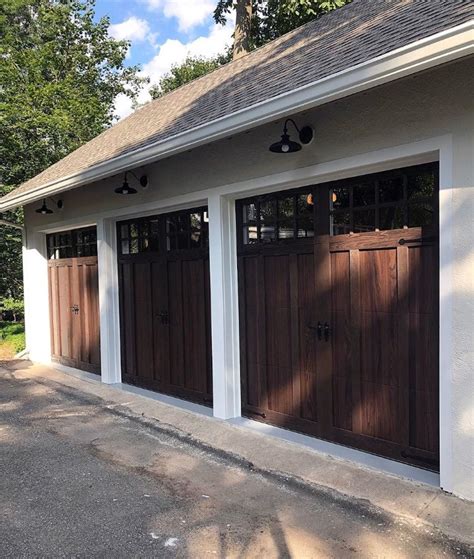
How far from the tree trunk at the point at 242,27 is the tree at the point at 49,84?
4.03 m

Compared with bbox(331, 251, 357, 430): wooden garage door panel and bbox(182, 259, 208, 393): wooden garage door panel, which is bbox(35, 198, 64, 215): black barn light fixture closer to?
bbox(182, 259, 208, 393): wooden garage door panel

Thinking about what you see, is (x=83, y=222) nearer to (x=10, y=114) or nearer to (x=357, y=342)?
(x=357, y=342)

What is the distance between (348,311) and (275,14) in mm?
10914

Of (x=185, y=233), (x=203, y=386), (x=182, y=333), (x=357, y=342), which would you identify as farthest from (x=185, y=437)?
(x=185, y=233)

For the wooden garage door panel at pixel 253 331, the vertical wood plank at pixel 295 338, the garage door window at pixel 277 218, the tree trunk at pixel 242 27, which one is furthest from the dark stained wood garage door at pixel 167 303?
the tree trunk at pixel 242 27

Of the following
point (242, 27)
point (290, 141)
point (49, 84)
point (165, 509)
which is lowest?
point (165, 509)

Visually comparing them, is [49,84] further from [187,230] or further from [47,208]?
[187,230]

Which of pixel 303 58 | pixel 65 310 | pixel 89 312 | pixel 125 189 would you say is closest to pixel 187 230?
pixel 125 189

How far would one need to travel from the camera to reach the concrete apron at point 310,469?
296 centimetres

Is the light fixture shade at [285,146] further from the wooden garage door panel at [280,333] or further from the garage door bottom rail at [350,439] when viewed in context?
the garage door bottom rail at [350,439]

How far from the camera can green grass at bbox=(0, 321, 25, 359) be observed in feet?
30.9

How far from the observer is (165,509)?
3195 millimetres

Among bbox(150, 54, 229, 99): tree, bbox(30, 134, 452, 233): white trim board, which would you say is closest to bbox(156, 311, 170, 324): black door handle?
bbox(30, 134, 452, 233): white trim board

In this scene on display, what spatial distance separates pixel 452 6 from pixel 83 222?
Result: 5.35 meters
